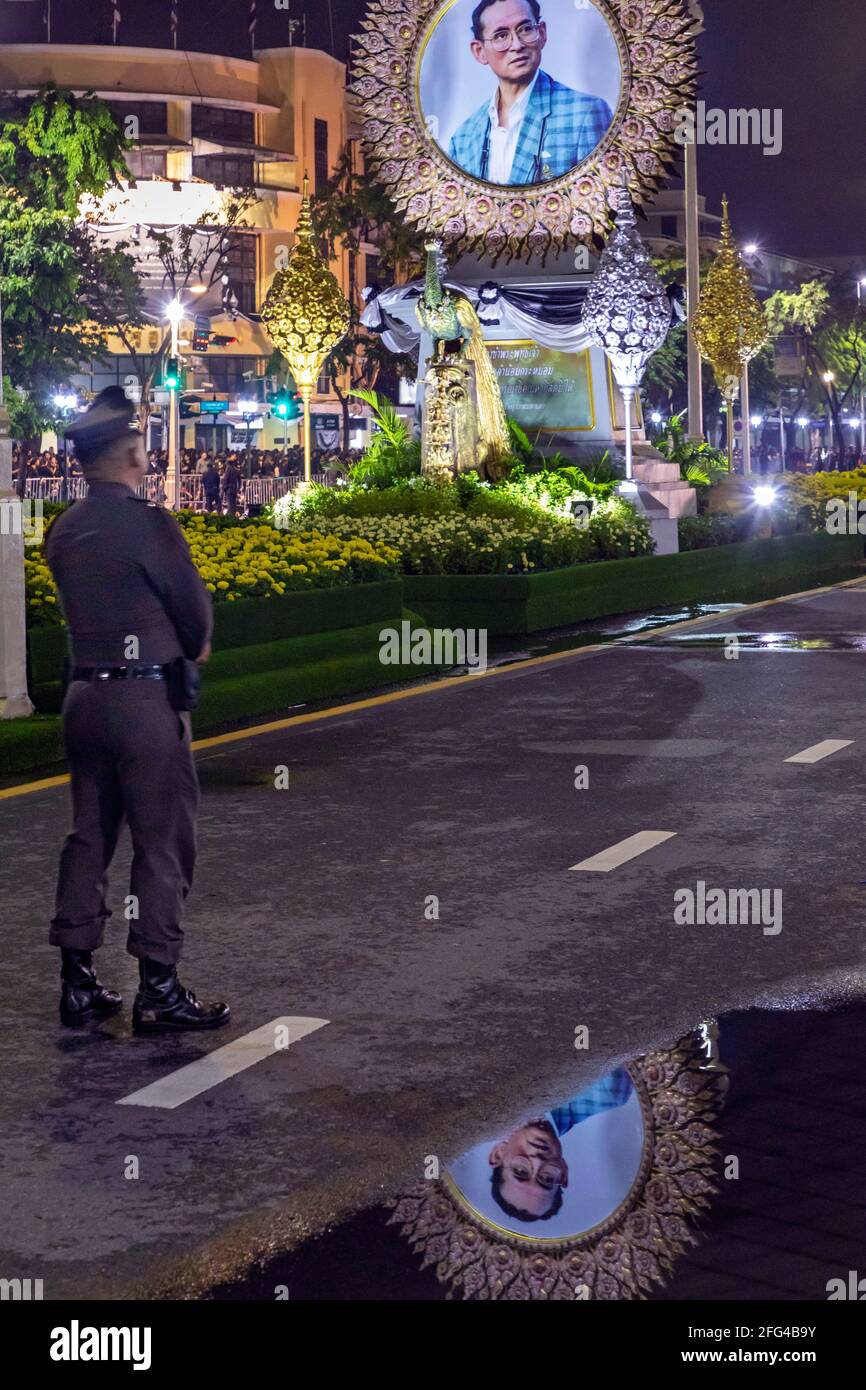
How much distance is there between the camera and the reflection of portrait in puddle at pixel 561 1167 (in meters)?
5.36

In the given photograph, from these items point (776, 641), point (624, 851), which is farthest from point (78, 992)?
point (776, 641)

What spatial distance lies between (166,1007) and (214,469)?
4250cm

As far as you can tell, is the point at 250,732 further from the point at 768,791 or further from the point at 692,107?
the point at 692,107

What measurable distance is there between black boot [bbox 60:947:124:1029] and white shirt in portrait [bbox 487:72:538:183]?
89.5ft

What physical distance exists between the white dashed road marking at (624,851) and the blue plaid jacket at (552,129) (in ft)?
77.8

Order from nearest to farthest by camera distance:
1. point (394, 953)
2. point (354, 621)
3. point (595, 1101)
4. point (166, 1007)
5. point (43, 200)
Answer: point (595, 1101) < point (166, 1007) < point (394, 953) < point (354, 621) < point (43, 200)

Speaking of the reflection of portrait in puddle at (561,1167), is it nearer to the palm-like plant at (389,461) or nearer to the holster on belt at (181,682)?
the holster on belt at (181,682)

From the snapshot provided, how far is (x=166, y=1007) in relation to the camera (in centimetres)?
710

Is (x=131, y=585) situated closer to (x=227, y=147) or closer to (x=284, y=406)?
(x=284, y=406)

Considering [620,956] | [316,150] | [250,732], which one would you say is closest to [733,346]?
[250,732]

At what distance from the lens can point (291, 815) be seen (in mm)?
11438

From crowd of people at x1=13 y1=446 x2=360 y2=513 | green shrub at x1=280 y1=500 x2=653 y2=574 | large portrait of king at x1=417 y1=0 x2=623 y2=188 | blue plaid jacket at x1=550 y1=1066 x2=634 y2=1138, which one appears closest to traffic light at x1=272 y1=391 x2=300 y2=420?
crowd of people at x1=13 y1=446 x2=360 y2=513

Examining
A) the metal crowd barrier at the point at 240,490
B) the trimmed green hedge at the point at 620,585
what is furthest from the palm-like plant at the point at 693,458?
the metal crowd barrier at the point at 240,490

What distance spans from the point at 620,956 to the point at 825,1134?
232 cm
